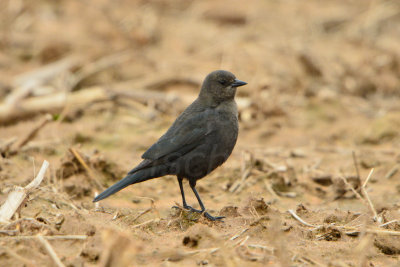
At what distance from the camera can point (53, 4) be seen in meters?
13.0

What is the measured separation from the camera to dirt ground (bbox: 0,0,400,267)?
363 cm

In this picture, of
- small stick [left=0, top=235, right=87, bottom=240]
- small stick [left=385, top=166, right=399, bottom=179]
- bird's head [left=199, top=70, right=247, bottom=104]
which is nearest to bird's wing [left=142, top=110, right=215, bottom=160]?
bird's head [left=199, top=70, right=247, bottom=104]

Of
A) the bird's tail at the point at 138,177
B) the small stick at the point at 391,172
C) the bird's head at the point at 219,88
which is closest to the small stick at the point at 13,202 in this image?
the bird's tail at the point at 138,177

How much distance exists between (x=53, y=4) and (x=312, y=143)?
25.7 ft

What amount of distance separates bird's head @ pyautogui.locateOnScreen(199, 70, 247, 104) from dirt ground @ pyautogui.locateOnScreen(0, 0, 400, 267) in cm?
105

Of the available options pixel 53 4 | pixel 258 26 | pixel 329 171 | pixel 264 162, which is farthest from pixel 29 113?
pixel 258 26

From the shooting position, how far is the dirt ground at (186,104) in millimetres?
3635

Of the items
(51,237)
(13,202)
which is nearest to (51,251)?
(51,237)

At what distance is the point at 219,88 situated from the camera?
546cm

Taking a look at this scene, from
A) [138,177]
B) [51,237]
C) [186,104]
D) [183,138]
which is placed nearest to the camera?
[51,237]

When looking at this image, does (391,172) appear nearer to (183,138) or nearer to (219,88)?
(219,88)

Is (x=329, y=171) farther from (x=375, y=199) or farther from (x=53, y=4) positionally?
(x=53, y=4)

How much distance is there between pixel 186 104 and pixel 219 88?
304 centimetres

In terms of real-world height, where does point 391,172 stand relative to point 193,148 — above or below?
below
